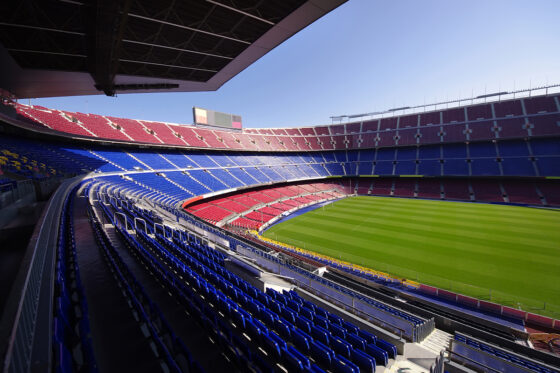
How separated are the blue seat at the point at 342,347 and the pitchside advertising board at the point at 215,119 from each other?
42705 millimetres

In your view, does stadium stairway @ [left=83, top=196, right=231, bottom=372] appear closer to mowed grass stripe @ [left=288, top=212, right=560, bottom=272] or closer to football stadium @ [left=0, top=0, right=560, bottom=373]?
football stadium @ [left=0, top=0, right=560, bottom=373]

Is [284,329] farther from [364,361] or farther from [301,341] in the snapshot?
[364,361]

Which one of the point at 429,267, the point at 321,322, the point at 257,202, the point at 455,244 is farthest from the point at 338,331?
the point at 257,202

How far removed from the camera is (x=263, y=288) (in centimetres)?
730

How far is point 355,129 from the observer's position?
181ft

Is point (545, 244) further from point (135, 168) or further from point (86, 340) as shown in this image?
point (135, 168)

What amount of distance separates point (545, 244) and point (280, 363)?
24513 mm

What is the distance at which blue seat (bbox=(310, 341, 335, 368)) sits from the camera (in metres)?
4.18

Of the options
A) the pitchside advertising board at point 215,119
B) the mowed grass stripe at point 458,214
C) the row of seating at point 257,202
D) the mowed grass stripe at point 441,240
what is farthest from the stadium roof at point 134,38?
the pitchside advertising board at point 215,119

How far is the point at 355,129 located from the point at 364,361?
184 feet

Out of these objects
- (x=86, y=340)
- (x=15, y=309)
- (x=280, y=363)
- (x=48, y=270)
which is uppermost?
(x=15, y=309)

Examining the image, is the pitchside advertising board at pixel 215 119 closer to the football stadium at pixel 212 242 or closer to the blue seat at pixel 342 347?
the football stadium at pixel 212 242

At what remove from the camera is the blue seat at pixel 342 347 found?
4564 millimetres

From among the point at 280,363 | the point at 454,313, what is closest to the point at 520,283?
the point at 454,313
